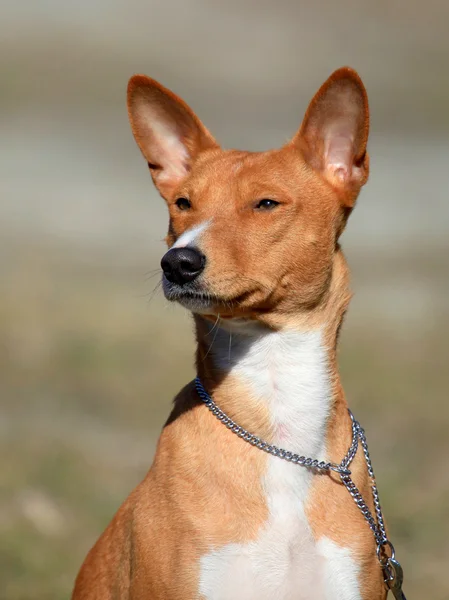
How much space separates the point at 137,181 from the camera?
62.9 ft

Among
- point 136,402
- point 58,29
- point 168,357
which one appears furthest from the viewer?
point 58,29

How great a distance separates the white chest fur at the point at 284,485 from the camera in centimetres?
489

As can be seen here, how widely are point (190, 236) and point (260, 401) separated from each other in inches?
32.5

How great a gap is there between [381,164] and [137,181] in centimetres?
399

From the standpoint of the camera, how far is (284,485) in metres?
5.07

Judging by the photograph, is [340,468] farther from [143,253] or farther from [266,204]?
[143,253]

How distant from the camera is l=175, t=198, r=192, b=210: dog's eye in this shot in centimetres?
552


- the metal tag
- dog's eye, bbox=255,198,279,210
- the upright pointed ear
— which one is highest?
the upright pointed ear

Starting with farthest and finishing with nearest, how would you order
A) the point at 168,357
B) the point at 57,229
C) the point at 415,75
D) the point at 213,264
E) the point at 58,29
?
the point at 58,29
the point at 415,75
the point at 57,229
the point at 168,357
the point at 213,264

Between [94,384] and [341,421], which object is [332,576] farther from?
[94,384]

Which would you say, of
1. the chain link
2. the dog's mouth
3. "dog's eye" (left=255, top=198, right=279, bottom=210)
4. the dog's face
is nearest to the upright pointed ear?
the dog's face

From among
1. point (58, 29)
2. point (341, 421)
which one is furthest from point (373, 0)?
point (341, 421)

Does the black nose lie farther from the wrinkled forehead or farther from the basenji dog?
the wrinkled forehead

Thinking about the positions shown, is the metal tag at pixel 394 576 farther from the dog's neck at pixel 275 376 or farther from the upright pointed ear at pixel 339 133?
the upright pointed ear at pixel 339 133
